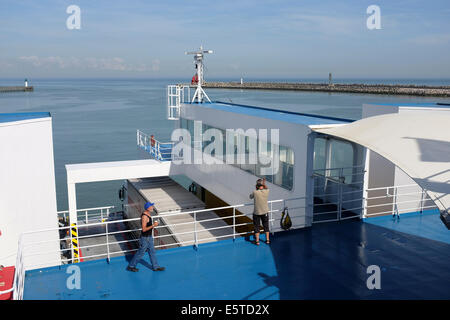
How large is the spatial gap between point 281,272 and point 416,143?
3.41 metres

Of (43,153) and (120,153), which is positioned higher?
(43,153)

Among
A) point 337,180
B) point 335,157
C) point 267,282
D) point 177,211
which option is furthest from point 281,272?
point 177,211

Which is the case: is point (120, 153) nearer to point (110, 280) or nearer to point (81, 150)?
point (81, 150)

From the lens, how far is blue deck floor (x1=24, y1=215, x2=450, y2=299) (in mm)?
6703

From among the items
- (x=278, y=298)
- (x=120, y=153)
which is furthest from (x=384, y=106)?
(x=120, y=153)

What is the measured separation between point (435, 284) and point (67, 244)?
13.9m

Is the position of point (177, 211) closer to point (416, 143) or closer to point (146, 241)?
point (146, 241)

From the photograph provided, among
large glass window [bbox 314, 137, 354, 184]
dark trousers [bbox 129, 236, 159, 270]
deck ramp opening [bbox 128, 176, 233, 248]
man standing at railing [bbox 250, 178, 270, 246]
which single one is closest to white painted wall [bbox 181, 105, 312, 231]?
large glass window [bbox 314, 137, 354, 184]

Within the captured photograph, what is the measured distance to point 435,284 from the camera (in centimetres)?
707

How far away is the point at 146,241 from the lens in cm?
742

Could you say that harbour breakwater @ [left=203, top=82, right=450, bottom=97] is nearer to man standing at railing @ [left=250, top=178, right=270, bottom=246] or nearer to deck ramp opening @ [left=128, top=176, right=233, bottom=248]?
deck ramp opening @ [left=128, top=176, right=233, bottom=248]

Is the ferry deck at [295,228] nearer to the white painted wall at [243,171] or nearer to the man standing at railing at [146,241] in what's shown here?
the white painted wall at [243,171]
